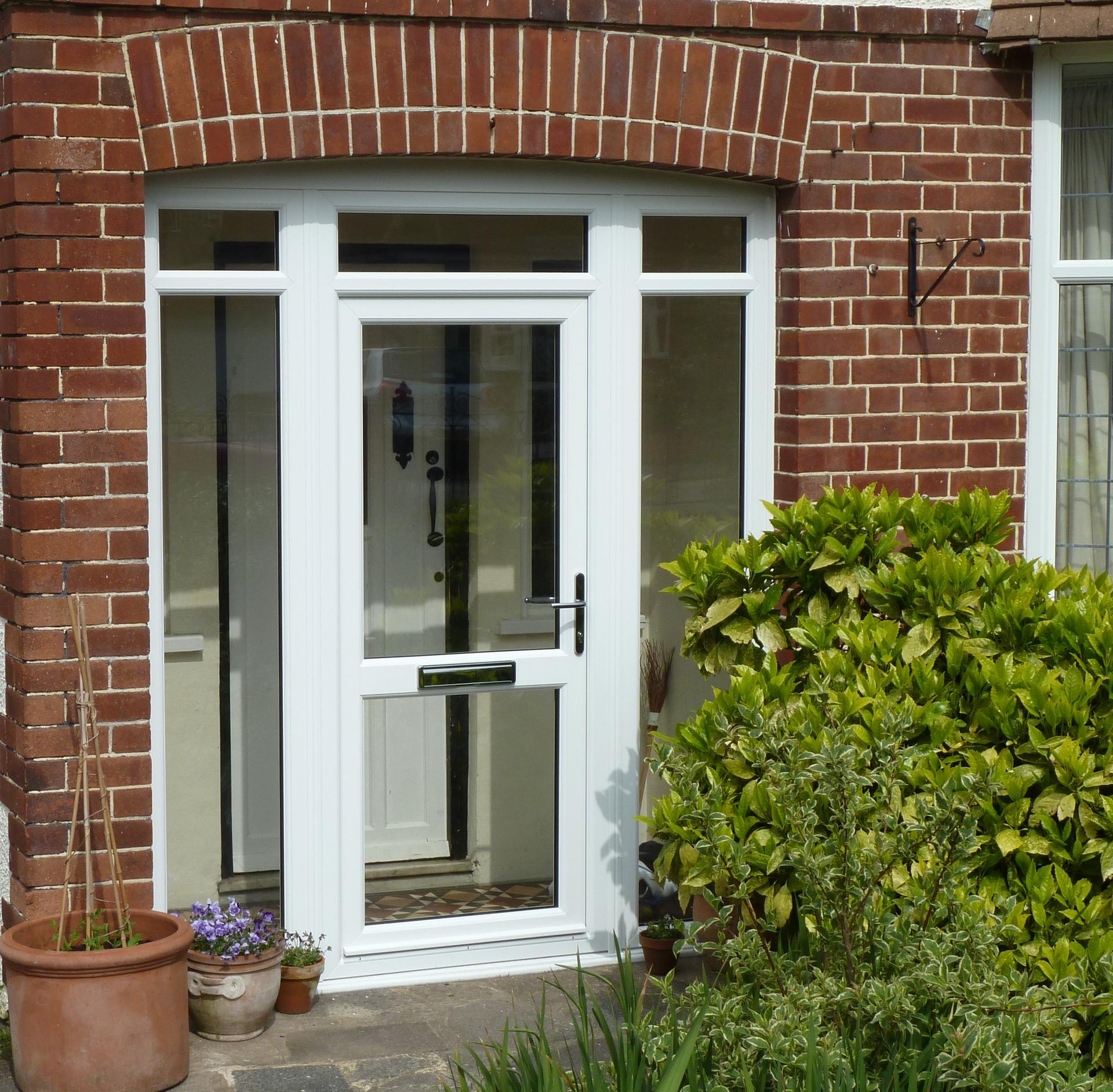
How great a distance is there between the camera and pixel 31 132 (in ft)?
15.1

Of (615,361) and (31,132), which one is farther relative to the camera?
(615,361)

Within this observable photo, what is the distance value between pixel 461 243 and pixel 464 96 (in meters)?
0.50

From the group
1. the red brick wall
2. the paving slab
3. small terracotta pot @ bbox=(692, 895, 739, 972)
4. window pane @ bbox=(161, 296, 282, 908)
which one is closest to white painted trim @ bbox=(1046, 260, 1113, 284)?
the red brick wall

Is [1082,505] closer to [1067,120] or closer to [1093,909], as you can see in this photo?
[1067,120]

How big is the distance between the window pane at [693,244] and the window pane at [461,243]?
0.82ft

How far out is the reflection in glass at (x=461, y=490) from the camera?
17.2 ft

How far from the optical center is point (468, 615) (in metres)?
5.37

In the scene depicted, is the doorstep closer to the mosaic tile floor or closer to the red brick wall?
the mosaic tile floor

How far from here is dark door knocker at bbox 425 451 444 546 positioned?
17.4 ft

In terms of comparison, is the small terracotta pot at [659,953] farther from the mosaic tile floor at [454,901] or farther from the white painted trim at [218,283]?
the white painted trim at [218,283]

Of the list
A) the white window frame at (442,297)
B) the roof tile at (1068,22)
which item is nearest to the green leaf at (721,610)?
the white window frame at (442,297)

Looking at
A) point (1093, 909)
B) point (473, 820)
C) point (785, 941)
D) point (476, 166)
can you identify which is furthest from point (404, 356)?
point (1093, 909)

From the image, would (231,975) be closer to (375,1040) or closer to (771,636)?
(375,1040)

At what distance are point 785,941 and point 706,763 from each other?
55cm
